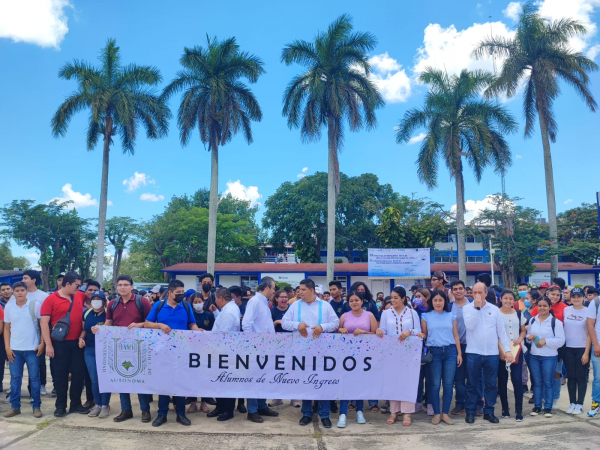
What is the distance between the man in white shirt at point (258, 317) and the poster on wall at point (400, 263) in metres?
21.3

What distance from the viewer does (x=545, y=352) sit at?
20.7ft

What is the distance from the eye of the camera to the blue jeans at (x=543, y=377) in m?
6.28

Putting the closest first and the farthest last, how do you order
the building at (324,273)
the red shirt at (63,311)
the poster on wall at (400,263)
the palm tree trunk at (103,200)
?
the red shirt at (63,311), the palm tree trunk at (103,200), the poster on wall at (400,263), the building at (324,273)

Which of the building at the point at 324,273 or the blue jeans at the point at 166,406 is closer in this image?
the blue jeans at the point at 166,406

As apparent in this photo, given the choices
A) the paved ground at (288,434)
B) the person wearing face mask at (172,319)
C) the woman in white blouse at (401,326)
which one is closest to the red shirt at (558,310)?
the paved ground at (288,434)

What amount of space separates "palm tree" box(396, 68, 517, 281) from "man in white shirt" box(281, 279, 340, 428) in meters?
21.6

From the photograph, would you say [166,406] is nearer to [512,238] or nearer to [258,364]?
[258,364]

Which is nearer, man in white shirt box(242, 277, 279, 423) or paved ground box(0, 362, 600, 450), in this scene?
paved ground box(0, 362, 600, 450)

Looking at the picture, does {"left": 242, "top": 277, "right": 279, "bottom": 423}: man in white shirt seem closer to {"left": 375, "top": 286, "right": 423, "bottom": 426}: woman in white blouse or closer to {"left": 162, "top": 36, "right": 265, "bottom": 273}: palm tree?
{"left": 375, "top": 286, "right": 423, "bottom": 426}: woman in white blouse

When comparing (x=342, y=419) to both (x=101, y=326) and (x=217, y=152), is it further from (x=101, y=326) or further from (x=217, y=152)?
(x=217, y=152)

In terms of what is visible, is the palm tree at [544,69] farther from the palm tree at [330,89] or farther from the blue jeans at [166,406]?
the blue jeans at [166,406]

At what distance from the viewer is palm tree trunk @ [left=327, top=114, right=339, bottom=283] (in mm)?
23688

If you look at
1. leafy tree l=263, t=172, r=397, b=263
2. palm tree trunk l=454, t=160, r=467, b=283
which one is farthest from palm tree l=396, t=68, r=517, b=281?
leafy tree l=263, t=172, r=397, b=263

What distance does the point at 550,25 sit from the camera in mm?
24422
